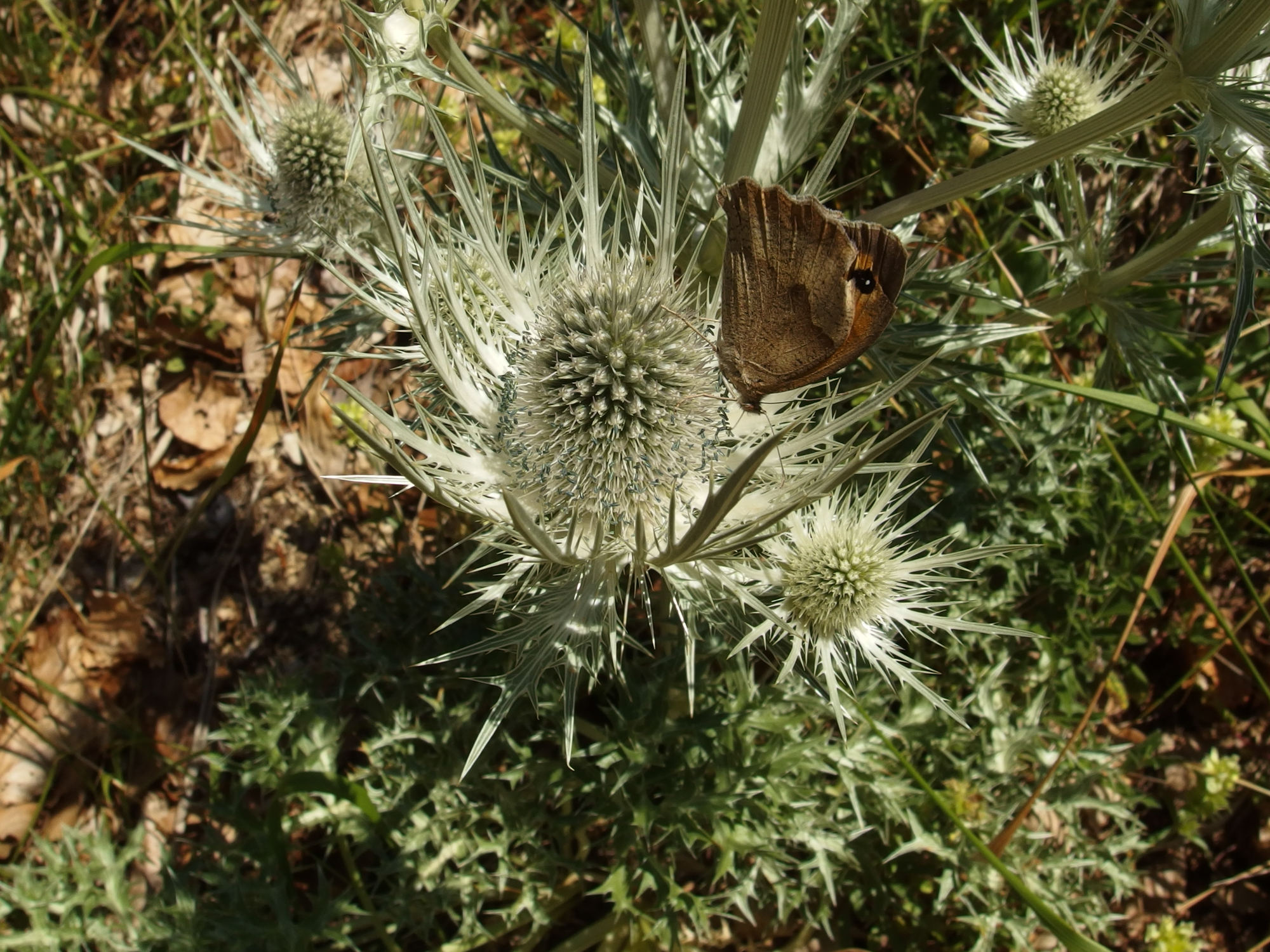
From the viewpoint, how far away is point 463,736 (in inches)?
91.6

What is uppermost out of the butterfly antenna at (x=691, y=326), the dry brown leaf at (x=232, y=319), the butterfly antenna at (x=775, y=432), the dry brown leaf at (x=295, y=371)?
the dry brown leaf at (x=232, y=319)

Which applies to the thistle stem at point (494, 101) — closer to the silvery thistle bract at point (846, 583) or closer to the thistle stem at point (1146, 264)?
the silvery thistle bract at point (846, 583)

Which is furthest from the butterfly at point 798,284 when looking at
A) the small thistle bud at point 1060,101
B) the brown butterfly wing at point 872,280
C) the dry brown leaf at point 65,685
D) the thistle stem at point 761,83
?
the dry brown leaf at point 65,685

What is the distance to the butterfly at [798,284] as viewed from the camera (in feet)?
4.53

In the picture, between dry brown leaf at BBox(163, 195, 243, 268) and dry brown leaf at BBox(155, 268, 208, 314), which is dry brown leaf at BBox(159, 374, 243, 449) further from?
Result: dry brown leaf at BBox(163, 195, 243, 268)

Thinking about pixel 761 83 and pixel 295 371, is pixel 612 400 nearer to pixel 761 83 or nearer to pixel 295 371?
pixel 761 83

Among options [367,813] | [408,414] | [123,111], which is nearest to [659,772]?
[367,813]

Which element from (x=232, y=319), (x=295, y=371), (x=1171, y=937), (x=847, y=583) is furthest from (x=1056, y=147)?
(x=232, y=319)

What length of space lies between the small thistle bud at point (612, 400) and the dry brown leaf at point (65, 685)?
2167 millimetres

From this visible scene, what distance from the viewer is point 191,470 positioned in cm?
319

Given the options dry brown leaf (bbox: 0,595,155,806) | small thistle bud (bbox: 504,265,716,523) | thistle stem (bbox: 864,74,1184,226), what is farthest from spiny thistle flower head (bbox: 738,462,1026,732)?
dry brown leaf (bbox: 0,595,155,806)

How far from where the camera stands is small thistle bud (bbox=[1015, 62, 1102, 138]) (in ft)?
6.26

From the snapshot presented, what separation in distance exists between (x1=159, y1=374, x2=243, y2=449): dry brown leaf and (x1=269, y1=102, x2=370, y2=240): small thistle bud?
1365 millimetres

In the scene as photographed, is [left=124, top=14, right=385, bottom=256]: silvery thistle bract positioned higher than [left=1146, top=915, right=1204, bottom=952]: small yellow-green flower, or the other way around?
[left=124, top=14, right=385, bottom=256]: silvery thistle bract
